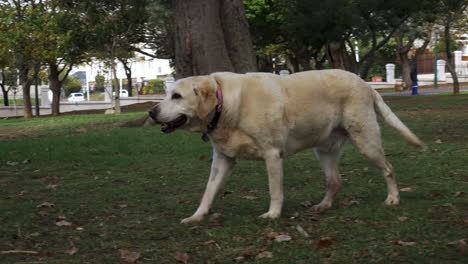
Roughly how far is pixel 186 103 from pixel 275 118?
2.68 ft

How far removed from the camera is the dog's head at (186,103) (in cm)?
559

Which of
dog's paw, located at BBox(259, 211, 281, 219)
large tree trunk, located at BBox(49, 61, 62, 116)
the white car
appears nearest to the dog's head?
dog's paw, located at BBox(259, 211, 281, 219)

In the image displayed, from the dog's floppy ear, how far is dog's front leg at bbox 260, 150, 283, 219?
0.68m

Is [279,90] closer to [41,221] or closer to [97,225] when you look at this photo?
[97,225]

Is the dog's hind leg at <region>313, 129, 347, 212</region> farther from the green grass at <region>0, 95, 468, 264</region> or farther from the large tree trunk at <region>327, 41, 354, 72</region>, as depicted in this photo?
the large tree trunk at <region>327, 41, 354, 72</region>

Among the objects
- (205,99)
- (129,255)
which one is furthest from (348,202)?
(129,255)

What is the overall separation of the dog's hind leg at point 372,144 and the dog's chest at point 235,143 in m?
1.06

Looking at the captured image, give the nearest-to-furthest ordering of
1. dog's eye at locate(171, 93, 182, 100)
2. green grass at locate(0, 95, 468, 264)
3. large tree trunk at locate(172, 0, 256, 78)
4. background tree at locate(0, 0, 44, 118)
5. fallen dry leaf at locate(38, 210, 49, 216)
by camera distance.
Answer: green grass at locate(0, 95, 468, 264)
dog's eye at locate(171, 93, 182, 100)
fallen dry leaf at locate(38, 210, 49, 216)
large tree trunk at locate(172, 0, 256, 78)
background tree at locate(0, 0, 44, 118)

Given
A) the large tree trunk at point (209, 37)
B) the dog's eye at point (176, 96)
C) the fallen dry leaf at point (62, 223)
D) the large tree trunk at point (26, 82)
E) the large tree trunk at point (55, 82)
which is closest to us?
the dog's eye at point (176, 96)

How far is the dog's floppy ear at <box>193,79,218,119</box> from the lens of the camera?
561cm

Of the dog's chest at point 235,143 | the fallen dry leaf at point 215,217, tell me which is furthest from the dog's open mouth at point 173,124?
the fallen dry leaf at point 215,217

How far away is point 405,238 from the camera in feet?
16.2

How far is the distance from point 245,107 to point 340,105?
105cm

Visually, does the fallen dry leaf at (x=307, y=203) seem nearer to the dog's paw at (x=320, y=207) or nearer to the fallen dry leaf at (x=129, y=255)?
the dog's paw at (x=320, y=207)
